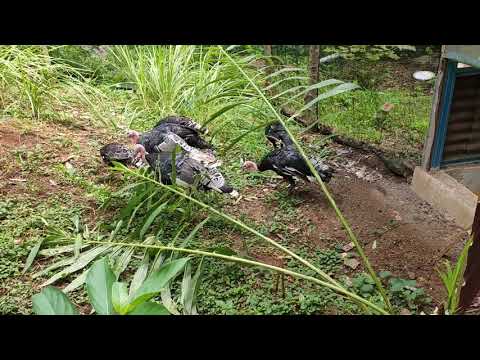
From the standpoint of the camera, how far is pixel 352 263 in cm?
228

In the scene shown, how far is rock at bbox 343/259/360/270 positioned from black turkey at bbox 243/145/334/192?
56cm

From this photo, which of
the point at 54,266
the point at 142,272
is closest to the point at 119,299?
the point at 142,272

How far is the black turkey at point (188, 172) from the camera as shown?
100 inches

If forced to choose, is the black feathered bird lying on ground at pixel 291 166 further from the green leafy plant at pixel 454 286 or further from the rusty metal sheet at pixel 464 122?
the green leafy plant at pixel 454 286

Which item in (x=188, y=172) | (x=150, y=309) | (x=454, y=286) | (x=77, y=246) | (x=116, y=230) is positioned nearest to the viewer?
(x=150, y=309)

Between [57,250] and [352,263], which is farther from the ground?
[57,250]

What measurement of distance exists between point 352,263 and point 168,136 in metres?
1.27

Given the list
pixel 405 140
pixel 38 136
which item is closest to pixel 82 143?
pixel 38 136

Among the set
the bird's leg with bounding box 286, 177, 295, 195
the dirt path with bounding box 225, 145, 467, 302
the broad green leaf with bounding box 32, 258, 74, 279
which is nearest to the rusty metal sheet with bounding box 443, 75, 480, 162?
the dirt path with bounding box 225, 145, 467, 302

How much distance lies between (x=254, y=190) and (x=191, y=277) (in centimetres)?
118

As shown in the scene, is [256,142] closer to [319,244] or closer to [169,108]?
[169,108]

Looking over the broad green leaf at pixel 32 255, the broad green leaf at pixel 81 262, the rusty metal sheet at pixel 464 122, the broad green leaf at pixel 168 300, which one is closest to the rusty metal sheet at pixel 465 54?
the rusty metal sheet at pixel 464 122

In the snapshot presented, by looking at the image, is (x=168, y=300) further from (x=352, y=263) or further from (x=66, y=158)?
(x=66, y=158)

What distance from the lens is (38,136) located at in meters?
3.21
